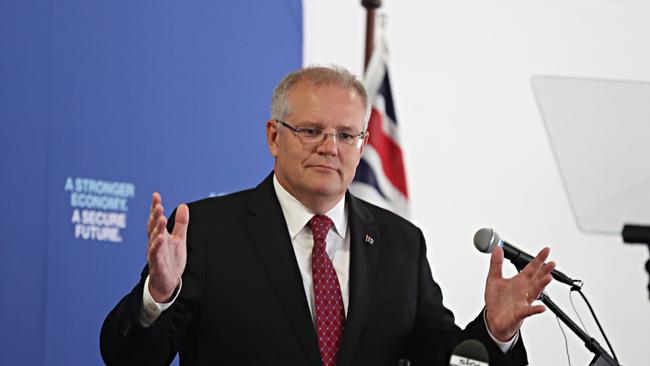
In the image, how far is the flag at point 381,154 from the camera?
15.5 ft

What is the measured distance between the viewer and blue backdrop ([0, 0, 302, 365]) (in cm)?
298

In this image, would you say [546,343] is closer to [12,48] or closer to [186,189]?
[186,189]

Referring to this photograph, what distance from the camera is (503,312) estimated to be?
2086mm

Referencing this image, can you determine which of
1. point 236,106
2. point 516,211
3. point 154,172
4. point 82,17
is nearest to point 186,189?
point 154,172

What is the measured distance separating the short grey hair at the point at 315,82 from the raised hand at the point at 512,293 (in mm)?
558

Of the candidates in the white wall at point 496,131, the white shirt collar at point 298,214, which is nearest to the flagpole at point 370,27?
the white wall at point 496,131

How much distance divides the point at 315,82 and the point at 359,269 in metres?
0.50

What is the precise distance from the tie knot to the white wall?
11.3 ft

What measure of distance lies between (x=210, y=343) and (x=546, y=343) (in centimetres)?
419

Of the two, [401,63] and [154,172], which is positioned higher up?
[401,63]

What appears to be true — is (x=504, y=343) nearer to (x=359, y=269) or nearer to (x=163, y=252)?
(x=359, y=269)

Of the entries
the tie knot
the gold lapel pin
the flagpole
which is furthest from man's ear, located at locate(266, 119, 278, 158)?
the flagpole

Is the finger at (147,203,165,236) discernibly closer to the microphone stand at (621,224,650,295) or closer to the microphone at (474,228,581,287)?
the microphone at (474,228,581,287)

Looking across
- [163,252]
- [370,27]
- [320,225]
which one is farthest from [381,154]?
[163,252]
